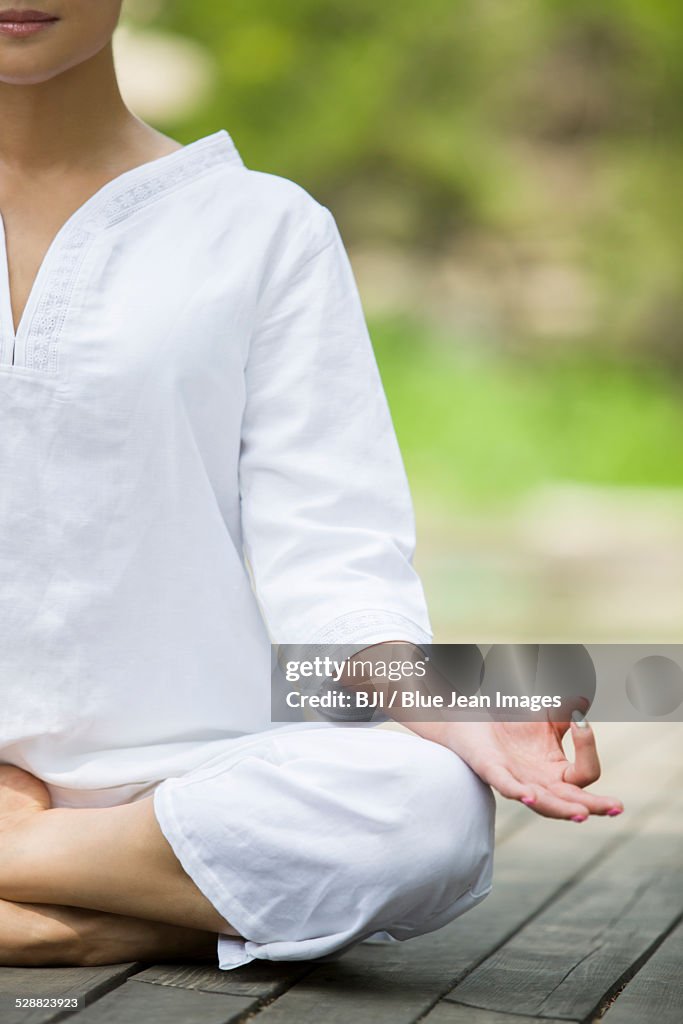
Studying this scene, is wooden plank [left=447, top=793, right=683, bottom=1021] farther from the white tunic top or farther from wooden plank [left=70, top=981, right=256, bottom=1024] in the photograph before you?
the white tunic top

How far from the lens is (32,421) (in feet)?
5.00

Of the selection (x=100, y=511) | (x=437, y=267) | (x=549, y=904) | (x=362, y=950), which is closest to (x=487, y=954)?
(x=362, y=950)

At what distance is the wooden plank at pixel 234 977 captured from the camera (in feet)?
4.68

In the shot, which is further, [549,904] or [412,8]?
[412,8]

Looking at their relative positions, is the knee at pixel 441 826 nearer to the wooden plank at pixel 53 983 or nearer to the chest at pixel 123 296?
the wooden plank at pixel 53 983

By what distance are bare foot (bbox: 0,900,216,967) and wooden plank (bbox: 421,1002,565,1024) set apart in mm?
263

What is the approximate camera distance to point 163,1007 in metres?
1.36

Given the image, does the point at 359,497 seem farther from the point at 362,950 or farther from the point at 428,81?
the point at 428,81

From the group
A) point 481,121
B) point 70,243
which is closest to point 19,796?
point 70,243

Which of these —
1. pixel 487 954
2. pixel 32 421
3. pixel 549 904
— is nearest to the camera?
pixel 32 421

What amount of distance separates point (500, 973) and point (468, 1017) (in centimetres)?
18

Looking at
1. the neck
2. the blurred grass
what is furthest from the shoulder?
the blurred grass

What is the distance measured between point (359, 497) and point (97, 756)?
369mm

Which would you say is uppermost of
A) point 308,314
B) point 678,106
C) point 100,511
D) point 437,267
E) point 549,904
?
point 678,106
